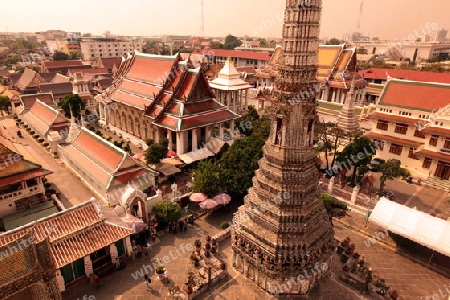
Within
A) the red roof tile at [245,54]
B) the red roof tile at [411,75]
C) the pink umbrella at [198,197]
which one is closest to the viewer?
the pink umbrella at [198,197]

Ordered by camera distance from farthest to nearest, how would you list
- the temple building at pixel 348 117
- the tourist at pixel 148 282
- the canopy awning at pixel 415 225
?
the temple building at pixel 348 117, the canopy awning at pixel 415 225, the tourist at pixel 148 282

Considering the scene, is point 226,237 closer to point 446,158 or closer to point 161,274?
point 161,274

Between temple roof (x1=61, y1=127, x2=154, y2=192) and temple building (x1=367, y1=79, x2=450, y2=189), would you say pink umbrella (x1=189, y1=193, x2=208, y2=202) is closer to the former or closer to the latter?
temple roof (x1=61, y1=127, x2=154, y2=192)

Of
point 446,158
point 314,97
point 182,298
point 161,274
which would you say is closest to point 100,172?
point 161,274

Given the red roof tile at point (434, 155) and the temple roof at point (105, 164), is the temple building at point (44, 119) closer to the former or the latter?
the temple roof at point (105, 164)

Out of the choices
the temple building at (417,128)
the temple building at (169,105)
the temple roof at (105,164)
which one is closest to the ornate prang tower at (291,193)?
the temple roof at (105,164)

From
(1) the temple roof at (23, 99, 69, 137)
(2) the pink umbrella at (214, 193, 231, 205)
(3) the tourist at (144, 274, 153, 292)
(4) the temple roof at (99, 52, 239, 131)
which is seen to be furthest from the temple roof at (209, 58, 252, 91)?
(3) the tourist at (144, 274, 153, 292)

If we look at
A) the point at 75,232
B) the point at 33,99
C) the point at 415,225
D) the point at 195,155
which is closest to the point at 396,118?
the point at 415,225
